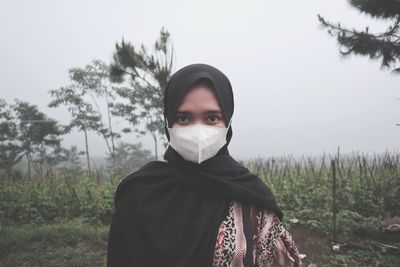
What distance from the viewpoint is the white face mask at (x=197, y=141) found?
921 millimetres

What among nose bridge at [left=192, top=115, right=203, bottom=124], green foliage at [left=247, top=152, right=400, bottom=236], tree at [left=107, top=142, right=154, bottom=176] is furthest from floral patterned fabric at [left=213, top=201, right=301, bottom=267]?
tree at [left=107, top=142, right=154, bottom=176]

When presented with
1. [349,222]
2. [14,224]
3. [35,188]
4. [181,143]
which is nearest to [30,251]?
[14,224]

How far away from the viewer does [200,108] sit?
0.93 metres

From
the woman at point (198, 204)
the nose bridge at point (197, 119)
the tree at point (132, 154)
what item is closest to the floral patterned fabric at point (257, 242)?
the woman at point (198, 204)

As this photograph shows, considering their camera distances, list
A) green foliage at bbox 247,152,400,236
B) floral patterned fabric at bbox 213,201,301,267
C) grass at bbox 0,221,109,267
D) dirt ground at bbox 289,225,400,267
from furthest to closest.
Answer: green foliage at bbox 247,152,400,236 → grass at bbox 0,221,109,267 → dirt ground at bbox 289,225,400,267 → floral patterned fabric at bbox 213,201,301,267

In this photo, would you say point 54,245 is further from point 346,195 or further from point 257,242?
point 346,195

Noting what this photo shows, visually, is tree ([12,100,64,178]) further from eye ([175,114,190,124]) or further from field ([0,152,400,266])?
eye ([175,114,190,124])

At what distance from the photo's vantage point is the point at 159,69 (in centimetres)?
619

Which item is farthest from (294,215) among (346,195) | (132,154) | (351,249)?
(132,154)

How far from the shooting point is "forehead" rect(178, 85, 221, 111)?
0.93 metres

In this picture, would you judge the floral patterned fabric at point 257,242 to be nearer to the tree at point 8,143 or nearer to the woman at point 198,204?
the woman at point 198,204

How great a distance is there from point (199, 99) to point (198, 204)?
0.38 m

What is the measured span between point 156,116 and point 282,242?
36.8 ft

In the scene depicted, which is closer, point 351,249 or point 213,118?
point 213,118
